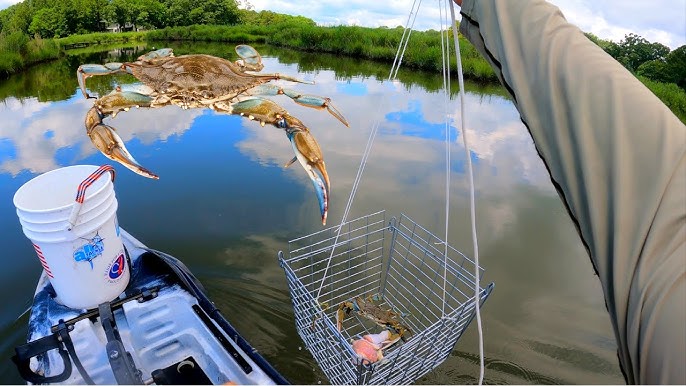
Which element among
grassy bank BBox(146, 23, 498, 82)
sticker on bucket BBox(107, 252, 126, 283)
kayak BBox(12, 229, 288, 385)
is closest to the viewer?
kayak BBox(12, 229, 288, 385)

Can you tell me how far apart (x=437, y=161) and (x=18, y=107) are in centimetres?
735

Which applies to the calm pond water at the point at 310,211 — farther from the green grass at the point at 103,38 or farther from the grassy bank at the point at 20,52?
the green grass at the point at 103,38

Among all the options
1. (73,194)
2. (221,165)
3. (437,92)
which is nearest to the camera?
(73,194)

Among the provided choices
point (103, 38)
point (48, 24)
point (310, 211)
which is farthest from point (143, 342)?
point (103, 38)

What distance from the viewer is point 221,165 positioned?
4906 millimetres

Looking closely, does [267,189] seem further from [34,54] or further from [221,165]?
[34,54]

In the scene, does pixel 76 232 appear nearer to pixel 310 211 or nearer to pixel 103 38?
pixel 310 211

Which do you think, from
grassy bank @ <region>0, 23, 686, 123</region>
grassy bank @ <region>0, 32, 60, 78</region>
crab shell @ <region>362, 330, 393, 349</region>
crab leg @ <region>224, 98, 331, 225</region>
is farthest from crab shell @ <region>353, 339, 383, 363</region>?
grassy bank @ <region>0, 32, 60, 78</region>

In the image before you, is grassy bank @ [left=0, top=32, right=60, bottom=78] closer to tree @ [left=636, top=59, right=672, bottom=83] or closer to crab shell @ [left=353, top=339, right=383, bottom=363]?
crab shell @ [left=353, top=339, right=383, bottom=363]

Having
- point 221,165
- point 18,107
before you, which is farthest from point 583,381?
point 18,107

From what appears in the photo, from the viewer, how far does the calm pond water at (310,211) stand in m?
2.69

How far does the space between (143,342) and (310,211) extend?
232 centimetres

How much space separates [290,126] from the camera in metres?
1.80

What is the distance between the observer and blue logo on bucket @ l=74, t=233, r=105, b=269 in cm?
176
